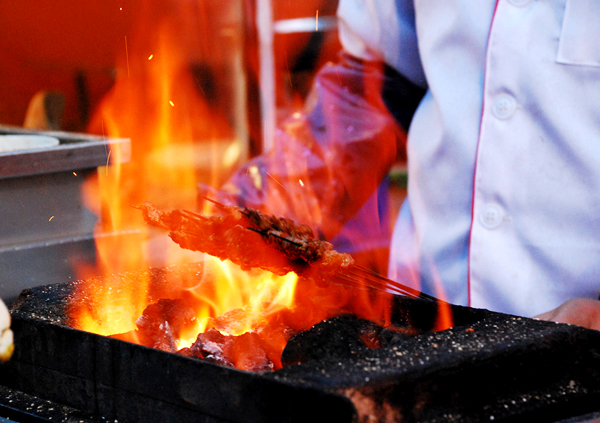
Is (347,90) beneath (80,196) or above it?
above

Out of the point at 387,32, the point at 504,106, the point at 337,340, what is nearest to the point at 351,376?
the point at 337,340

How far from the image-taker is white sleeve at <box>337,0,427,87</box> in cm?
245

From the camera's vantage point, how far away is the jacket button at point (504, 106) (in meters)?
1.97

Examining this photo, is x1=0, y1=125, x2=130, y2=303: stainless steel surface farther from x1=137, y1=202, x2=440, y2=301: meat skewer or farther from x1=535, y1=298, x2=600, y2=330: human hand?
x1=535, y1=298, x2=600, y2=330: human hand

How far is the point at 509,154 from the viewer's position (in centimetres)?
196

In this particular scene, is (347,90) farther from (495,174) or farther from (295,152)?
(495,174)

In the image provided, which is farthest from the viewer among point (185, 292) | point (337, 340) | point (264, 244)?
point (185, 292)

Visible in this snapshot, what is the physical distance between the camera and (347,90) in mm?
→ 2641

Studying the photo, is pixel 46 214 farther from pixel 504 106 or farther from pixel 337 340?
pixel 504 106

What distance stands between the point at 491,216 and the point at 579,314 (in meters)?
0.58

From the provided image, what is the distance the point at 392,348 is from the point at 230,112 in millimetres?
5992

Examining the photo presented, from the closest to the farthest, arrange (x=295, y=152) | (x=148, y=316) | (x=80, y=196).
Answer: (x=148, y=316) < (x=80, y=196) < (x=295, y=152)

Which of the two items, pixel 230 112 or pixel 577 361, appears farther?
pixel 230 112

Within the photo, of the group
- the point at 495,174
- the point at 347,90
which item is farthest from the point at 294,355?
the point at 347,90
